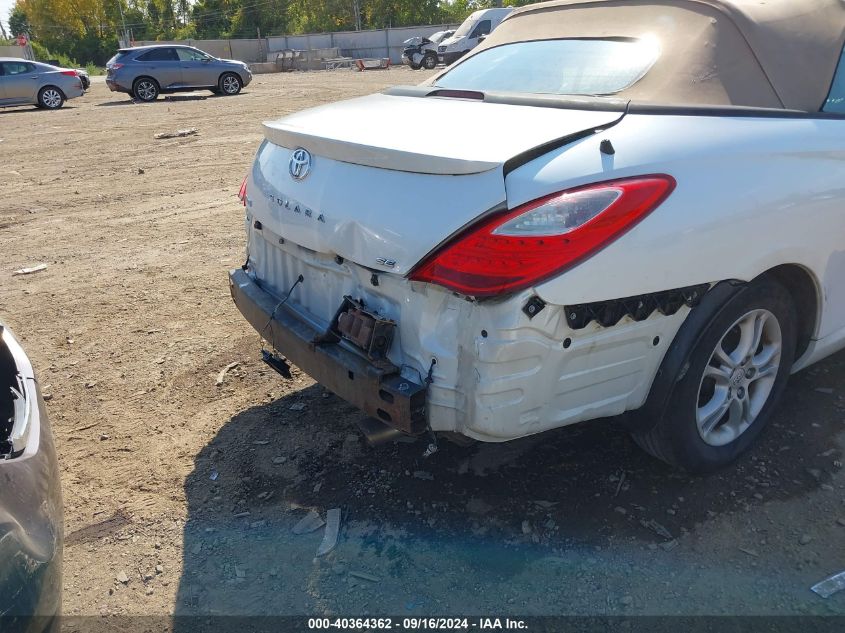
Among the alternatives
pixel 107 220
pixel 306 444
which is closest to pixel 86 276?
pixel 107 220

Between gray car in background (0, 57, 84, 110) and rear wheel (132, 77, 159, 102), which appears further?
rear wheel (132, 77, 159, 102)

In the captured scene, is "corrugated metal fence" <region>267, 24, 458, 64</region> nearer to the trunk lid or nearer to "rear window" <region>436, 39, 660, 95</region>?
"rear window" <region>436, 39, 660, 95</region>

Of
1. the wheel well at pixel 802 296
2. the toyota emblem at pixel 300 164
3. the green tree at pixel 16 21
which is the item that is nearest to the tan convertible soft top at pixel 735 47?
the wheel well at pixel 802 296

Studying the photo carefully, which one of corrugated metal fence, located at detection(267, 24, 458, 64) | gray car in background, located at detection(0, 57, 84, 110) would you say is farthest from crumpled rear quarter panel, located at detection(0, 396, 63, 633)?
corrugated metal fence, located at detection(267, 24, 458, 64)

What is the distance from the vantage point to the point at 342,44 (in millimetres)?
50406

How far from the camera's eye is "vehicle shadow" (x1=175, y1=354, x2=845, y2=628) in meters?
2.35

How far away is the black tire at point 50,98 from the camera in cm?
2016

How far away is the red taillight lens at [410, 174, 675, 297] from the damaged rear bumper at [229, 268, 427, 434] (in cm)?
39

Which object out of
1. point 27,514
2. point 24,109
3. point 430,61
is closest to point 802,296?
point 27,514

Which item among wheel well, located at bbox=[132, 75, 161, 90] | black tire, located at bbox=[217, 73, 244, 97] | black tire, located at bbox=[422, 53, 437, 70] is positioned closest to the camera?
wheel well, located at bbox=[132, 75, 161, 90]

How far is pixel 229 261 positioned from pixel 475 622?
417 centimetres

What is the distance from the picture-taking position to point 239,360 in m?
4.04

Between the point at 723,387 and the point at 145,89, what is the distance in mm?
22975

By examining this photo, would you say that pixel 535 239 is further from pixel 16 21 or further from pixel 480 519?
pixel 16 21
